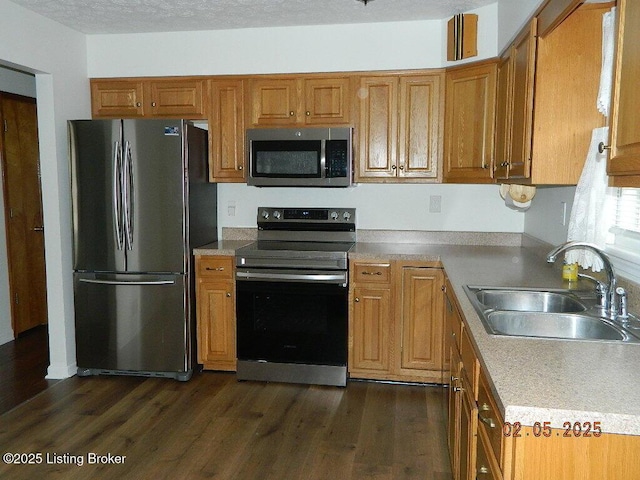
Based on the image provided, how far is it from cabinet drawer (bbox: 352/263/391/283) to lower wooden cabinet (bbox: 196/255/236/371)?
2.79 feet

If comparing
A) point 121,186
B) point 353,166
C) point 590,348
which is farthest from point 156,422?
point 590,348

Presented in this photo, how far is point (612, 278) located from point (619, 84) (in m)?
0.78

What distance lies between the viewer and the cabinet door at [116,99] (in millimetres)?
3652

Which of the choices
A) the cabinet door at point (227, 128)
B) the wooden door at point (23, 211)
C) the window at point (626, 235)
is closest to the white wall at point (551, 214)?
the window at point (626, 235)

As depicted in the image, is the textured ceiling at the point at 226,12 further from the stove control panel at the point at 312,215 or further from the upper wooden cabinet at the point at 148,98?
the stove control panel at the point at 312,215

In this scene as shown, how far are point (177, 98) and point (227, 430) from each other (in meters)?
2.30

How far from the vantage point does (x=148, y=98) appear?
11.9 feet

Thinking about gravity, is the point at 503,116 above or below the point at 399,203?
above

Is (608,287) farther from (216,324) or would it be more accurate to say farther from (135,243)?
(135,243)

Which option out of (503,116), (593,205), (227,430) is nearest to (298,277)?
(227,430)

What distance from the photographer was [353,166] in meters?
3.46

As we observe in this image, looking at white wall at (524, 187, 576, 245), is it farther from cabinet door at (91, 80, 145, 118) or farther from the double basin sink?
cabinet door at (91, 80, 145, 118)

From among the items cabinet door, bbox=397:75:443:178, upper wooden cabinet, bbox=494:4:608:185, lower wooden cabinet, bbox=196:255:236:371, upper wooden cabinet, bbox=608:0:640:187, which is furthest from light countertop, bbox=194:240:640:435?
lower wooden cabinet, bbox=196:255:236:371

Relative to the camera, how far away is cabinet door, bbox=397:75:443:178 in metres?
3.36
